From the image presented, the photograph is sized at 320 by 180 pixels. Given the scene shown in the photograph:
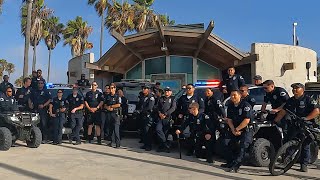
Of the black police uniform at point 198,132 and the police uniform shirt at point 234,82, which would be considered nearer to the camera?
the black police uniform at point 198,132

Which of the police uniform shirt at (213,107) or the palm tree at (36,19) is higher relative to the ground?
the palm tree at (36,19)

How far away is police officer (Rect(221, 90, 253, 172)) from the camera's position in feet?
24.1

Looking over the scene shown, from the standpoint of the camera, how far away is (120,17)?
31562 mm

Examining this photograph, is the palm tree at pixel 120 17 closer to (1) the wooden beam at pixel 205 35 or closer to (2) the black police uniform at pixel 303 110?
(1) the wooden beam at pixel 205 35

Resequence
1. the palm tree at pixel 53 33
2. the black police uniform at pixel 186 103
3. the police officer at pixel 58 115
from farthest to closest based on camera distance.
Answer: the palm tree at pixel 53 33
the police officer at pixel 58 115
the black police uniform at pixel 186 103

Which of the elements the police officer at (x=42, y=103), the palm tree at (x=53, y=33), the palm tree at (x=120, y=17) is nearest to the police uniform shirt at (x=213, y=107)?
the police officer at (x=42, y=103)

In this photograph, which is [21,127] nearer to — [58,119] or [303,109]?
[58,119]

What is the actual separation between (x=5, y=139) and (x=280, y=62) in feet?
37.4

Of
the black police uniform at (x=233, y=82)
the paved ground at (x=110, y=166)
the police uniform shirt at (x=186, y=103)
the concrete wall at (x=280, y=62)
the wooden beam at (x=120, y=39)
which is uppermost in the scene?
the wooden beam at (x=120, y=39)

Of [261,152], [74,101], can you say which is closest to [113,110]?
[74,101]

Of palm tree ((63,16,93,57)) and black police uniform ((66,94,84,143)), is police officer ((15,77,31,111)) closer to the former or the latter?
black police uniform ((66,94,84,143))

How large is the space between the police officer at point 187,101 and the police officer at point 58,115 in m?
3.37

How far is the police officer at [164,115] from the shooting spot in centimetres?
963

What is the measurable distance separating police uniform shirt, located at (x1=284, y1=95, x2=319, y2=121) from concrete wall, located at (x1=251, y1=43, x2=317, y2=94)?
334 inches
